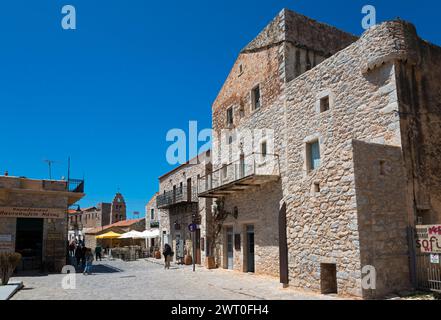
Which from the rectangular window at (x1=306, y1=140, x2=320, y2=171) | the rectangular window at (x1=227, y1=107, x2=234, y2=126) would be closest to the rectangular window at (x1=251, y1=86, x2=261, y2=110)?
the rectangular window at (x1=227, y1=107, x2=234, y2=126)

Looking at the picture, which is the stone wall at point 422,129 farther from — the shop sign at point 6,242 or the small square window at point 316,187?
the shop sign at point 6,242

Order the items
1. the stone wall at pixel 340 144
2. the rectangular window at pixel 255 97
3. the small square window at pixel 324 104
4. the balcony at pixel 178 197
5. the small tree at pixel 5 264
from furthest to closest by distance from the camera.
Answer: the balcony at pixel 178 197 → the rectangular window at pixel 255 97 → the small square window at pixel 324 104 → the small tree at pixel 5 264 → the stone wall at pixel 340 144

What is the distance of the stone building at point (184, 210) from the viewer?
832 inches

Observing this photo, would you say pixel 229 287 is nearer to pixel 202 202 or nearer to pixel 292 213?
pixel 292 213

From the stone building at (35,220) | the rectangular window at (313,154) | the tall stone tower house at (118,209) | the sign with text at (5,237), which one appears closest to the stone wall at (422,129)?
the rectangular window at (313,154)

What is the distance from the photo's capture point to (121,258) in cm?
2969

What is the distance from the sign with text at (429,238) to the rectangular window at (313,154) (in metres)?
3.82

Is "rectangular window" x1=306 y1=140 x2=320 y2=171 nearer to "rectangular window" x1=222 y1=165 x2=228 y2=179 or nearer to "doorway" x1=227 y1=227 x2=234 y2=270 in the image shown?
"rectangular window" x1=222 y1=165 x2=228 y2=179

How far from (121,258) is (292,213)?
68.7ft

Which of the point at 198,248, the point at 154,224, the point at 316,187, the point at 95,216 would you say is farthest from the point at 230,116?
the point at 95,216

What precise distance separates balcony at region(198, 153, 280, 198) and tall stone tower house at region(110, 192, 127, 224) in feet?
136

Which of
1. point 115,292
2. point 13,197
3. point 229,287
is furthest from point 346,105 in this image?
point 13,197

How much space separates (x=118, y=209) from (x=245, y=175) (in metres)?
46.2

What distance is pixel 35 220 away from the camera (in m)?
17.9
